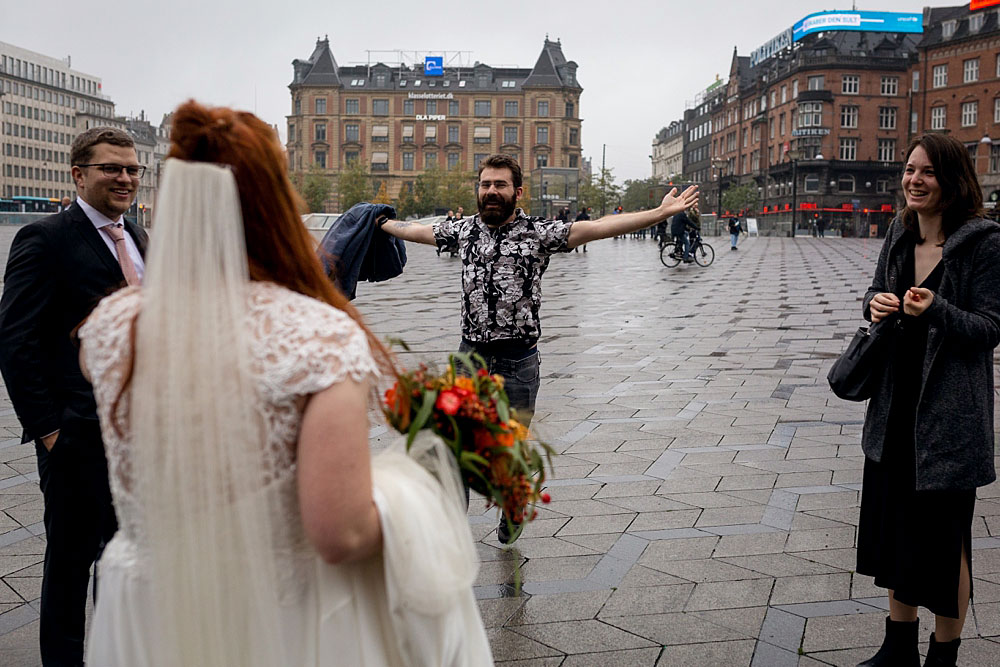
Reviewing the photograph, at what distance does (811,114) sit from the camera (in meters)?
79.4

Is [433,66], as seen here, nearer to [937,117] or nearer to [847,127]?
[847,127]

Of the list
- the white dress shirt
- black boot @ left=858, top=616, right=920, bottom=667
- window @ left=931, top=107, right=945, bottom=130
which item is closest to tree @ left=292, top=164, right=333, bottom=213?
window @ left=931, top=107, right=945, bottom=130

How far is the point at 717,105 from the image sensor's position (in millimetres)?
110125

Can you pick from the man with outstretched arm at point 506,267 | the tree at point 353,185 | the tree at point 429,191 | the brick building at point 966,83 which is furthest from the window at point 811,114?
the man with outstretched arm at point 506,267

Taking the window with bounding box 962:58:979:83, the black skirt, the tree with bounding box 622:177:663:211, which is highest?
the window with bounding box 962:58:979:83

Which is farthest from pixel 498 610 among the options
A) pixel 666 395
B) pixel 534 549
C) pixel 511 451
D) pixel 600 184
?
pixel 600 184

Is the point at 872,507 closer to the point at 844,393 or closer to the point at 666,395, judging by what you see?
the point at 844,393

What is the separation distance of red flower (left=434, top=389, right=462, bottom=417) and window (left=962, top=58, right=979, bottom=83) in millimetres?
75075

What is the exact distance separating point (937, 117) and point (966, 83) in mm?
3664

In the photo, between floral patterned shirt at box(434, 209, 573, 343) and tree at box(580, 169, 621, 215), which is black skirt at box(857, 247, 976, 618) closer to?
floral patterned shirt at box(434, 209, 573, 343)

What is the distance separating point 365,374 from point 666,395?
711cm

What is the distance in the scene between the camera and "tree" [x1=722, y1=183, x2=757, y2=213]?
85688 mm

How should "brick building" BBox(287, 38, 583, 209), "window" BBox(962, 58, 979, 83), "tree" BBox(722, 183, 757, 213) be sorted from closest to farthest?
"window" BBox(962, 58, 979, 83)
"tree" BBox(722, 183, 757, 213)
"brick building" BBox(287, 38, 583, 209)

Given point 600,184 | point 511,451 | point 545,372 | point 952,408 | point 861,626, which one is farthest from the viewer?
point 600,184
